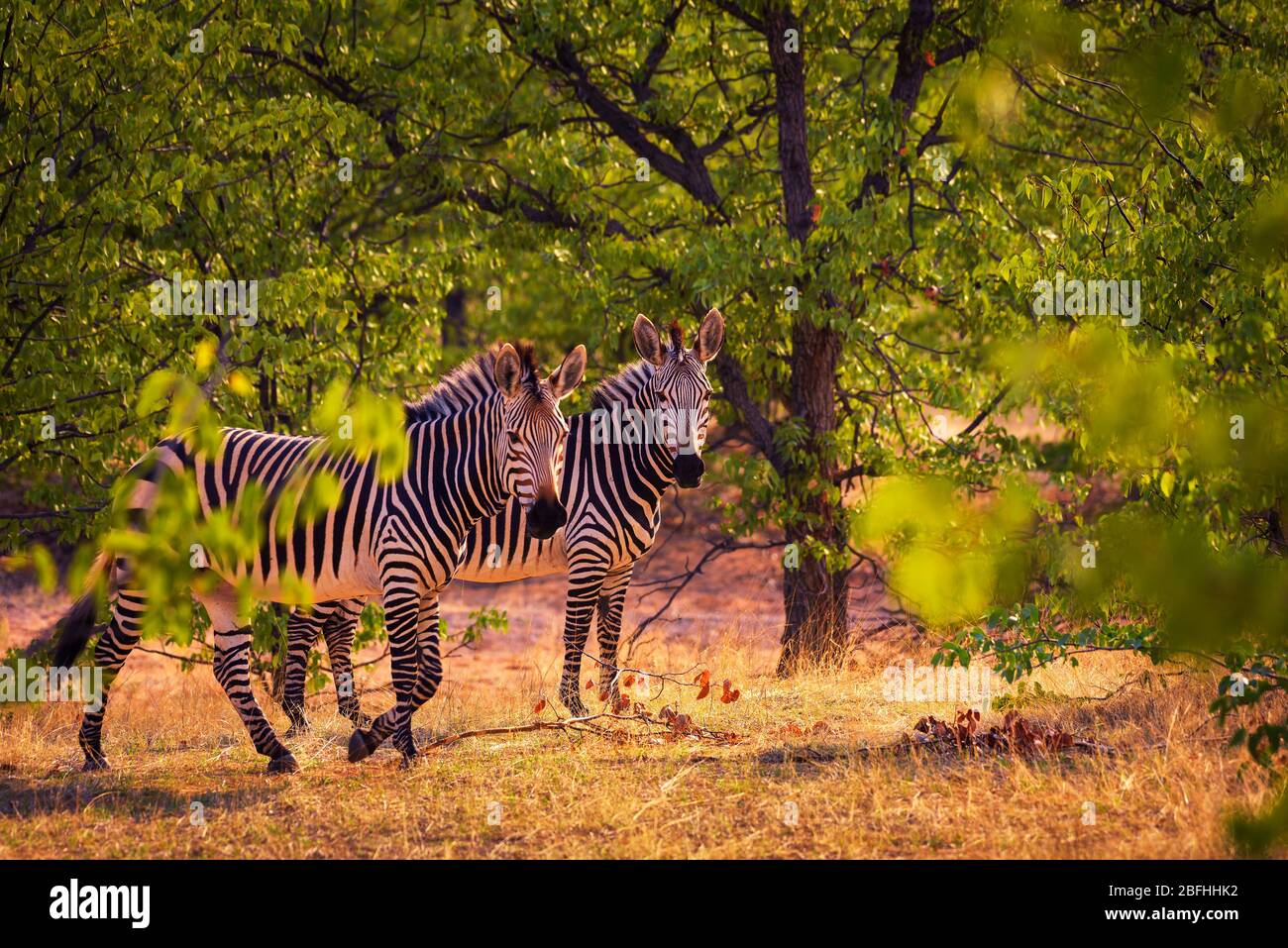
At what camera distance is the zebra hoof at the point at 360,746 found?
8.03 metres

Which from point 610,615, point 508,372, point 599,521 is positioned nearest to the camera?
point 508,372

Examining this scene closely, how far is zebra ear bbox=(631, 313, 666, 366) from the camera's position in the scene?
10.1m

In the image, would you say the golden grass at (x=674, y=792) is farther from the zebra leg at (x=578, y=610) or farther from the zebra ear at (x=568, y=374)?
the zebra ear at (x=568, y=374)

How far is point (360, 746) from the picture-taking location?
8039 mm

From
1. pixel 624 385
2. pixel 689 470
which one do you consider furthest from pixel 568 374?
pixel 624 385

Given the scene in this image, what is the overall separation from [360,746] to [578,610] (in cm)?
260

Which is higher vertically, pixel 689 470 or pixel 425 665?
pixel 689 470

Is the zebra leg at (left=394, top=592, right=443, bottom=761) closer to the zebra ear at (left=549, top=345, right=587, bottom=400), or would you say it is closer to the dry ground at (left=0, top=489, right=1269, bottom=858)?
the dry ground at (left=0, top=489, right=1269, bottom=858)

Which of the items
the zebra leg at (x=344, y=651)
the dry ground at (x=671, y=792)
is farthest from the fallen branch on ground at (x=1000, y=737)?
the zebra leg at (x=344, y=651)

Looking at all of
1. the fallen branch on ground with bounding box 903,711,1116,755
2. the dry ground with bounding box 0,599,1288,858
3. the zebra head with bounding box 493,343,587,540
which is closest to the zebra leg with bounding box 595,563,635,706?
the dry ground with bounding box 0,599,1288,858

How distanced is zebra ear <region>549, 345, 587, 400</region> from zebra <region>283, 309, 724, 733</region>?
1.55 metres

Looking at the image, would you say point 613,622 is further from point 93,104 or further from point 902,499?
point 902,499

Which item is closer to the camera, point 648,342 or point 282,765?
point 282,765

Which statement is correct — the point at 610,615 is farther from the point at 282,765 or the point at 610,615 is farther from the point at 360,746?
the point at 282,765
